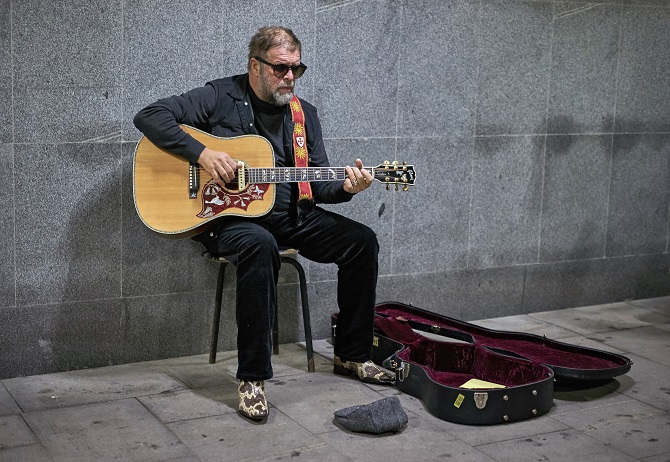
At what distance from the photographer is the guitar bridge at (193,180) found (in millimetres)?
4172

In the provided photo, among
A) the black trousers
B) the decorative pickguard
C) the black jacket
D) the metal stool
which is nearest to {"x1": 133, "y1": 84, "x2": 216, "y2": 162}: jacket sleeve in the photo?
the black jacket

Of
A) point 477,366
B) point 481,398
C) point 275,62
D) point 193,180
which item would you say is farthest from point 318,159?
point 481,398

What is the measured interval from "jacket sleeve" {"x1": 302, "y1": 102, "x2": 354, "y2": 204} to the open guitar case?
689 millimetres

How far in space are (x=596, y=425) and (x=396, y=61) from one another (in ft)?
6.85

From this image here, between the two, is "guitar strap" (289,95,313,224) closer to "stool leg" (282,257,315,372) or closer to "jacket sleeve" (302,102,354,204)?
"jacket sleeve" (302,102,354,204)

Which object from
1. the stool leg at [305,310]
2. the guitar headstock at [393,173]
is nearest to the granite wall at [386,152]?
the stool leg at [305,310]

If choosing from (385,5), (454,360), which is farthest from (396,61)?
(454,360)

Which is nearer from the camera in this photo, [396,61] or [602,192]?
[396,61]

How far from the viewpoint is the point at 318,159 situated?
14.9 ft

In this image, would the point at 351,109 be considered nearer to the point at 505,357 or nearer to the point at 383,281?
the point at 383,281

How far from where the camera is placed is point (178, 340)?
479 centimetres

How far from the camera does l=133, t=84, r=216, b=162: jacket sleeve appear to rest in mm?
4133

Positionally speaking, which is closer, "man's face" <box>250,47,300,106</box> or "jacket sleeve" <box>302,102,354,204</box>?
"man's face" <box>250,47,300,106</box>

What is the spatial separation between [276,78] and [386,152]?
40.0 inches
